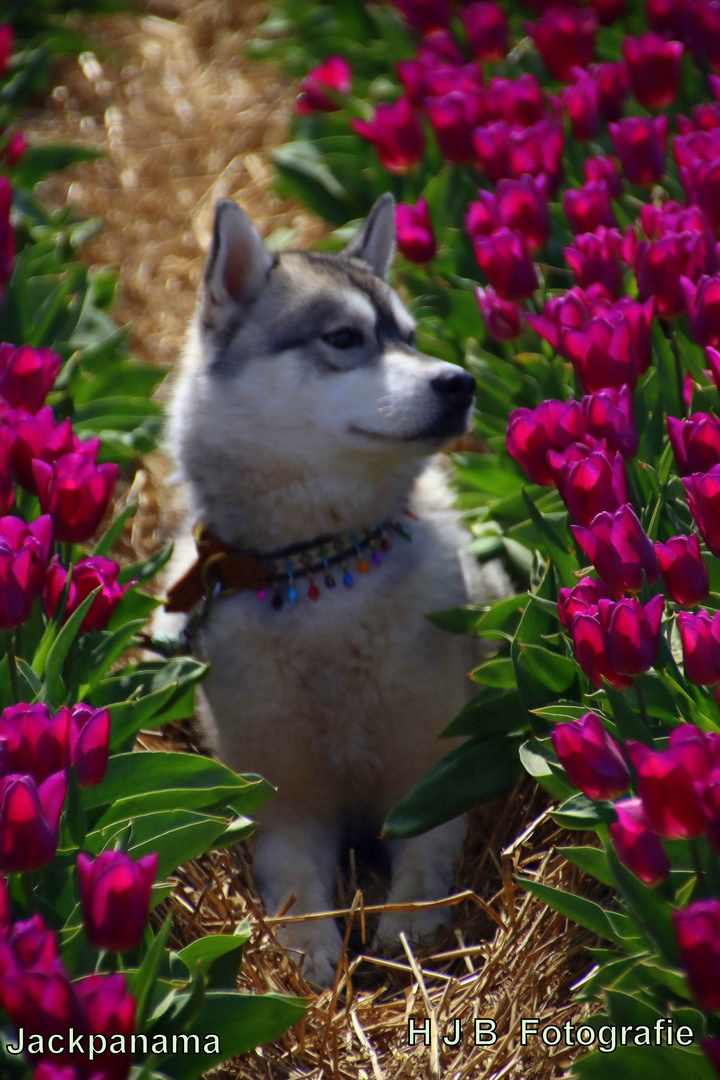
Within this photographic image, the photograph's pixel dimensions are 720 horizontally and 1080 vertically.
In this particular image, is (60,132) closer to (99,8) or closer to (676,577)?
(99,8)

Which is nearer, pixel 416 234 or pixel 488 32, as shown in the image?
pixel 416 234

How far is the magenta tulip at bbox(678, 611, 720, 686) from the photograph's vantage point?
1360 millimetres

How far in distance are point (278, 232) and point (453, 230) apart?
58.5 inches

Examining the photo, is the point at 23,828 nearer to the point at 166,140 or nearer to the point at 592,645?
the point at 592,645

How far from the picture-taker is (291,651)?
2330 mm

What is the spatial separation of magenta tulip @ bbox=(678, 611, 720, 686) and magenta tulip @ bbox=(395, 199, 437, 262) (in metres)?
1.69

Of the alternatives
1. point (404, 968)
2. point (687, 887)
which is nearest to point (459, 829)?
point (404, 968)

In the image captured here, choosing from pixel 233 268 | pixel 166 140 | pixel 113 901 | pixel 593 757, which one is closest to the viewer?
pixel 113 901

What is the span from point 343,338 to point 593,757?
1.38 metres

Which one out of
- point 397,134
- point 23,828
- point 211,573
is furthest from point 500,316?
point 23,828

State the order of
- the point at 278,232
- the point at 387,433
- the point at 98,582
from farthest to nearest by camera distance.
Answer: the point at 278,232
the point at 387,433
the point at 98,582

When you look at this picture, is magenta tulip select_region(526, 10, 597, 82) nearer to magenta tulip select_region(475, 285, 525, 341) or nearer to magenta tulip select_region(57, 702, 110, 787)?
magenta tulip select_region(475, 285, 525, 341)

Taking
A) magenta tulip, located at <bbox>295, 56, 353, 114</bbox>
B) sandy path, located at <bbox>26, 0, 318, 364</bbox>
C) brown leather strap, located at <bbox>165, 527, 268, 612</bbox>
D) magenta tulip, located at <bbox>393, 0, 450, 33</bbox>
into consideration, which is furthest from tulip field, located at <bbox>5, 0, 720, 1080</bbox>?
sandy path, located at <bbox>26, 0, 318, 364</bbox>

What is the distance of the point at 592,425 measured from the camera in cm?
171
